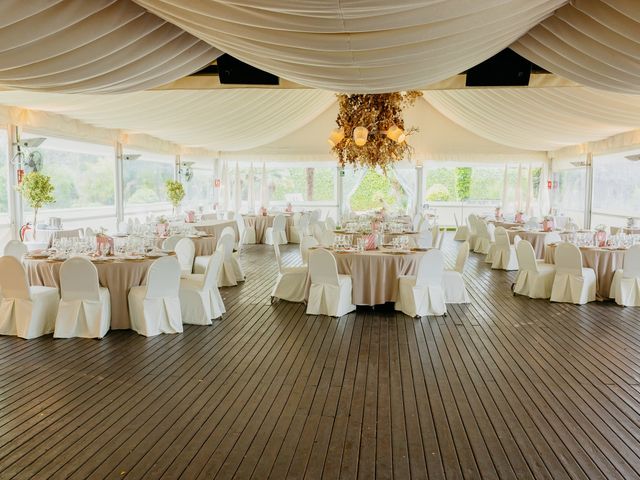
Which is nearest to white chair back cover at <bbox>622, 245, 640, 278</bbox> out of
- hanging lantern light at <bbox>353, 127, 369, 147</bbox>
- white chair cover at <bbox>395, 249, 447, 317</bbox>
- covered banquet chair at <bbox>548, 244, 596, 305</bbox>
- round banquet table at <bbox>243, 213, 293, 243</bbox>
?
covered banquet chair at <bbox>548, 244, 596, 305</bbox>

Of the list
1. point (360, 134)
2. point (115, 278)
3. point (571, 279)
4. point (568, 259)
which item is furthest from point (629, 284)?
point (115, 278)

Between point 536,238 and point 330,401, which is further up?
point 536,238

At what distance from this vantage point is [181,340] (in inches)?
235

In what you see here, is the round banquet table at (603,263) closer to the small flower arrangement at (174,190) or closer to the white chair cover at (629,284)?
the white chair cover at (629,284)

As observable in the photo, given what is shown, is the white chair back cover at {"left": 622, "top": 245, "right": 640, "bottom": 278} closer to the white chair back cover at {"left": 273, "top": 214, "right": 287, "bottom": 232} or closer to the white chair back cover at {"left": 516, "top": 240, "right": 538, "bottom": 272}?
the white chair back cover at {"left": 516, "top": 240, "right": 538, "bottom": 272}

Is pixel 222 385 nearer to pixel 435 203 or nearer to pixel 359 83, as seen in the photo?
pixel 359 83

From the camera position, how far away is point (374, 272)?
24.5 feet

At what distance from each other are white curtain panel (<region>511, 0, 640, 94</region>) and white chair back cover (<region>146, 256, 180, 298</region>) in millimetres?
4326

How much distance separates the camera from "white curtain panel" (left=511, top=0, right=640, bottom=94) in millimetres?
4160

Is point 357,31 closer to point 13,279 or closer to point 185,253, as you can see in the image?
point 13,279

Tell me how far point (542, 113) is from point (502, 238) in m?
3.20

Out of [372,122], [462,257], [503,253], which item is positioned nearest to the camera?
[462,257]

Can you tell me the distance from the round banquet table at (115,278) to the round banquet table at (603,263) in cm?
641

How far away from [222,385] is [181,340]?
1520 mm
